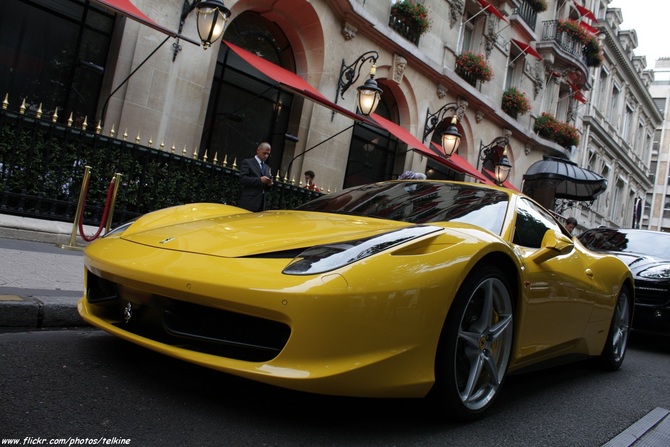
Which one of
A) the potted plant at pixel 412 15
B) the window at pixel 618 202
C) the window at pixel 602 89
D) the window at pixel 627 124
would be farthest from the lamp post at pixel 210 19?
the window at pixel 627 124

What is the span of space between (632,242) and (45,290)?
7.06 meters

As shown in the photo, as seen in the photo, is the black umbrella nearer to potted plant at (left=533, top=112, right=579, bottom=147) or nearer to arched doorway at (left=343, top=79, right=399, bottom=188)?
potted plant at (left=533, top=112, right=579, bottom=147)

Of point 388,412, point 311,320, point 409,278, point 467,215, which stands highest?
point 467,215

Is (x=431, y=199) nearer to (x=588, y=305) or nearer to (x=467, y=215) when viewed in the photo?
(x=467, y=215)

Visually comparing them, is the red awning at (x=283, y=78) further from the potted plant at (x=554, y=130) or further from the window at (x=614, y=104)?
the window at (x=614, y=104)

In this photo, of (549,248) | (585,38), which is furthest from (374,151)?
(585,38)

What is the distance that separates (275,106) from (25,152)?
6.96 m

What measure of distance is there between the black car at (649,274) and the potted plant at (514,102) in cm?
1372

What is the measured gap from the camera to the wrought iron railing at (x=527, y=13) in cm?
2114

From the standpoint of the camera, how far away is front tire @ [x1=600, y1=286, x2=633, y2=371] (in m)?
4.57

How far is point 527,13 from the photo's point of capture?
22.0m

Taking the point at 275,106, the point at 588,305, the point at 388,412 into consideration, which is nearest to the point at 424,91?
the point at 275,106

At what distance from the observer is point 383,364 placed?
223cm

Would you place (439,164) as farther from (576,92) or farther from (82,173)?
(82,173)
